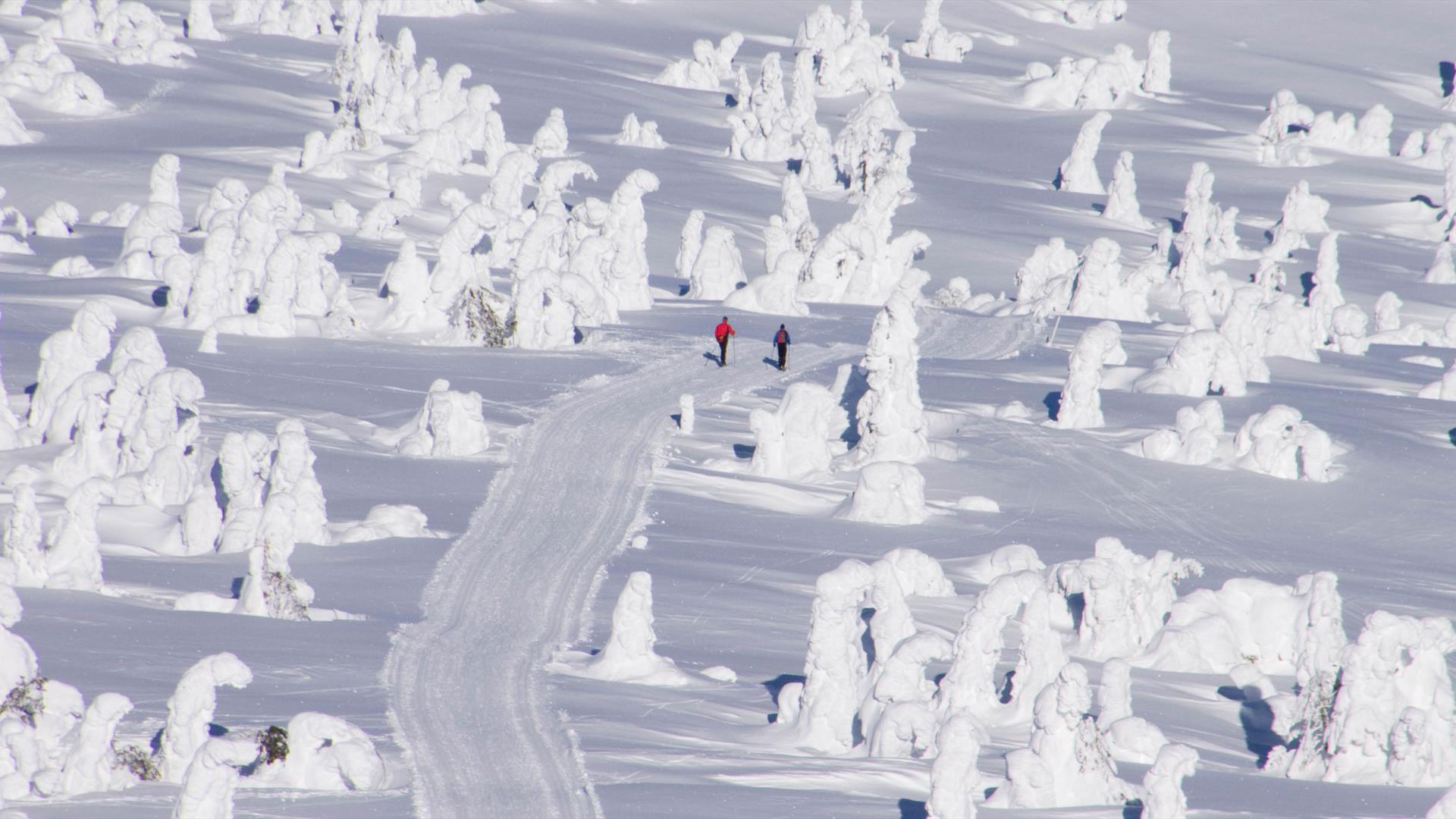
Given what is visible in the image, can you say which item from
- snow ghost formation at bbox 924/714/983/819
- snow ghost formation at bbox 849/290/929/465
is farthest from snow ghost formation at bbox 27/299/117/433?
snow ghost formation at bbox 924/714/983/819

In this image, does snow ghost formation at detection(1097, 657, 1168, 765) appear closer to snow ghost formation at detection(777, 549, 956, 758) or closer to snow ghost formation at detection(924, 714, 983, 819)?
snow ghost formation at detection(777, 549, 956, 758)

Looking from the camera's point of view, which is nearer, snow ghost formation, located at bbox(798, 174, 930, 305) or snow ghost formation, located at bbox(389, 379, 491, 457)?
snow ghost formation, located at bbox(389, 379, 491, 457)

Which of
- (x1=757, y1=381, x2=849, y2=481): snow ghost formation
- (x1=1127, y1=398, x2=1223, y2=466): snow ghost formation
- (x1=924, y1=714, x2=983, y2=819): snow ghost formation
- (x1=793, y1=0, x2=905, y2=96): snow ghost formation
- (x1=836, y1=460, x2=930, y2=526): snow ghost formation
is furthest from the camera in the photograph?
(x1=793, y1=0, x2=905, y2=96): snow ghost formation

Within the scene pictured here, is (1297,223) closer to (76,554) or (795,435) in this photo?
(795,435)

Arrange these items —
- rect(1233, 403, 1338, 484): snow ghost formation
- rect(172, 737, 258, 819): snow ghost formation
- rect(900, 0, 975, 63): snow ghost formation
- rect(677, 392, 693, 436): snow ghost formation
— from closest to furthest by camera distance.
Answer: rect(172, 737, 258, 819): snow ghost formation, rect(677, 392, 693, 436): snow ghost formation, rect(1233, 403, 1338, 484): snow ghost formation, rect(900, 0, 975, 63): snow ghost formation

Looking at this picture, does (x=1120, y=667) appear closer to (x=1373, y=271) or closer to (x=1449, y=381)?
(x=1449, y=381)
